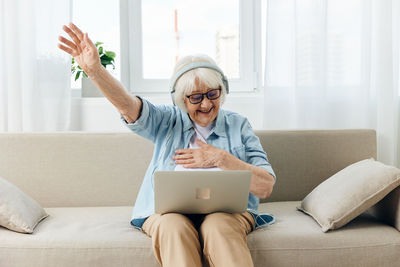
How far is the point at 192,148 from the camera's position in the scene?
1783mm

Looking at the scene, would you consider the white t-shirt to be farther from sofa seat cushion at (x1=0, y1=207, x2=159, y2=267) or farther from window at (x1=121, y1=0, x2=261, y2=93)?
window at (x1=121, y1=0, x2=261, y2=93)

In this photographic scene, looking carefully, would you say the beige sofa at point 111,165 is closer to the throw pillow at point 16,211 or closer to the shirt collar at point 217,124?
the throw pillow at point 16,211

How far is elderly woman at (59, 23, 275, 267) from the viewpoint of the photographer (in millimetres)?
1408

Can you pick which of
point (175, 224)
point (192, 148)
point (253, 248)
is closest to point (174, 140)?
point (192, 148)

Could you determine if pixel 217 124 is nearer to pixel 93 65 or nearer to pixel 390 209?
pixel 93 65

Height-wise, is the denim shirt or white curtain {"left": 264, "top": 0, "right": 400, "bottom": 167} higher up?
white curtain {"left": 264, "top": 0, "right": 400, "bottom": 167}

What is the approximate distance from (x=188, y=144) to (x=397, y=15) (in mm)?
1491

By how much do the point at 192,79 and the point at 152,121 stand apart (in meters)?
0.26

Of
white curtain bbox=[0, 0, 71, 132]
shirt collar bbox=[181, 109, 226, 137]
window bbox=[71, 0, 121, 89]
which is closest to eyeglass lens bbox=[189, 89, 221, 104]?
shirt collar bbox=[181, 109, 226, 137]

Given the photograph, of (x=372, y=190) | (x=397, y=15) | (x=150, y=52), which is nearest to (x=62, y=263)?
(x=372, y=190)

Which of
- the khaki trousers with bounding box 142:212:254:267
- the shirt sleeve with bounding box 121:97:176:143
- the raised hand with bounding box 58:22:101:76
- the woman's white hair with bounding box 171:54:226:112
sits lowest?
the khaki trousers with bounding box 142:212:254:267

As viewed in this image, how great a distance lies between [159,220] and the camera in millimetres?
1511

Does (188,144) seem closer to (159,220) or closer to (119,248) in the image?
(159,220)

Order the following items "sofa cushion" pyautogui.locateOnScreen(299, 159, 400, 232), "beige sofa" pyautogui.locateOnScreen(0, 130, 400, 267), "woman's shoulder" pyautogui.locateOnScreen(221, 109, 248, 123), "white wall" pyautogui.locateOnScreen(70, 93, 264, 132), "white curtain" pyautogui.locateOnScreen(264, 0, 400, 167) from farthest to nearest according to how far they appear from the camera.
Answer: "white wall" pyautogui.locateOnScreen(70, 93, 264, 132)
"white curtain" pyautogui.locateOnScreen(264, 0, 400, 167)
"beige sofa" pyautogui.locateOnScreen(0, 130, 400, 267)
"woman's shoulder" pyautogui.locateOnScreen(221, 109, 248, 123)
"sofa cushion" pyautogui.locateOnScreen(299, 159, 400, 232)
